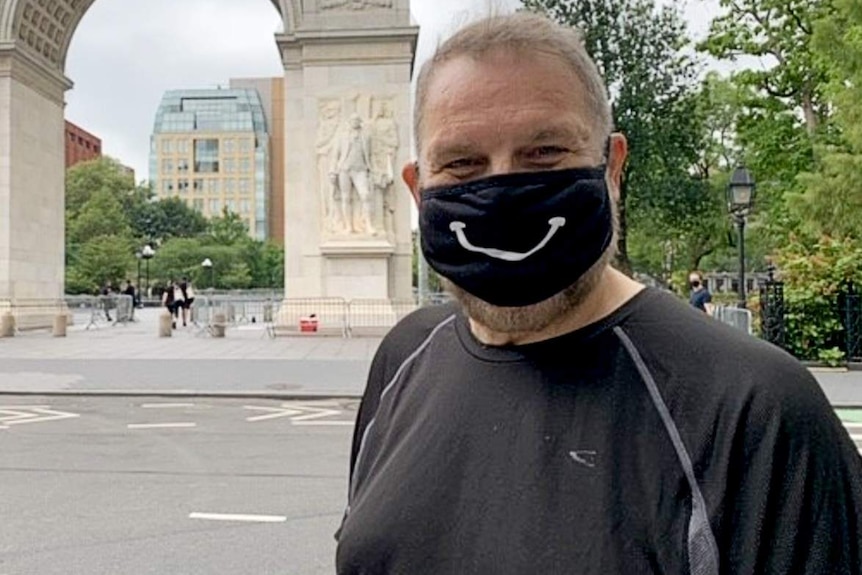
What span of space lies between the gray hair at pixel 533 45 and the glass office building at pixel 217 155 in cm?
13486

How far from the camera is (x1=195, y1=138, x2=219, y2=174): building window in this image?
13975cm

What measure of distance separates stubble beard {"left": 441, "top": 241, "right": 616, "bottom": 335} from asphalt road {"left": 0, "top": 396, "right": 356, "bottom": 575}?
397 cm

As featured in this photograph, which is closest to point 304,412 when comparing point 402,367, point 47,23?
point 402,367

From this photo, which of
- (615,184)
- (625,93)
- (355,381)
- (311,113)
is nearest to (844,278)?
(355,381)

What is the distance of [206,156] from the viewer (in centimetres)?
14112

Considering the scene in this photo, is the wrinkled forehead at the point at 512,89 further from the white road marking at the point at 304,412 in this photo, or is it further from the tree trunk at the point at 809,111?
the tree trunk at the point at 809,111

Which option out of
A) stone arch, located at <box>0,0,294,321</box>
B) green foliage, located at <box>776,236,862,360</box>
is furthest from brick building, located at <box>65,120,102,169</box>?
green foliage, located at <box>776,236,862,360</box>

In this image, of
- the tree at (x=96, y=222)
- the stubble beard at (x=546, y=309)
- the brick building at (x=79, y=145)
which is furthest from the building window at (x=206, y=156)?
the stubble beard at (x=546, y=309)

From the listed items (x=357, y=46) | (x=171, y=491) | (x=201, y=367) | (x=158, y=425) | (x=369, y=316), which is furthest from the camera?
(x=357, y=46)

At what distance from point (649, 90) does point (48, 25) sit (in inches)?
827

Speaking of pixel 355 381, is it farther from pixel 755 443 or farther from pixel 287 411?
pixel 755 443

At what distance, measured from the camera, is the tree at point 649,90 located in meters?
35.7

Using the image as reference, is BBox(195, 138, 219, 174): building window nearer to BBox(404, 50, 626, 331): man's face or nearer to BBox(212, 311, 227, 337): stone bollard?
BBox(212, 311, 227, 337): stone bollard

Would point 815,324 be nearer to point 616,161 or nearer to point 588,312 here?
point 616,161
